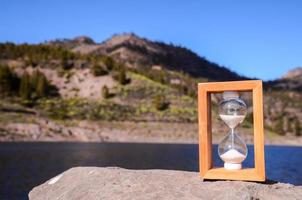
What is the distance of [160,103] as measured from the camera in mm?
95875

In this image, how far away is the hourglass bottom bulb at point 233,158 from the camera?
869cm

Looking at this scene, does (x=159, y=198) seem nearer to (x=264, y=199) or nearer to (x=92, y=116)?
(x=264, y=199)

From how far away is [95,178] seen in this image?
30.7 ft

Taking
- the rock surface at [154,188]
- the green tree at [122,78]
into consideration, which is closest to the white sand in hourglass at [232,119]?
the rock surface at [154,188]

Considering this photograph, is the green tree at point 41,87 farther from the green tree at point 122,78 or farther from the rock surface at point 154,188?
the rock surface at point 154,188

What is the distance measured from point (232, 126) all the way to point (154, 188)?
5.54ft

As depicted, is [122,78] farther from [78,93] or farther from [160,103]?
[160,103]

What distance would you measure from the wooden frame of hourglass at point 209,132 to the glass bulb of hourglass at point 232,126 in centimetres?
17

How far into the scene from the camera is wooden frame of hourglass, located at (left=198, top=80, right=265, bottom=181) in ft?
27.8

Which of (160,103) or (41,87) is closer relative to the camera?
(160,103)

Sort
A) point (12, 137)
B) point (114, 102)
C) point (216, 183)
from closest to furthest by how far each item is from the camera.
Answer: point (216, 183) → point (12, 137) → point (114, 102)

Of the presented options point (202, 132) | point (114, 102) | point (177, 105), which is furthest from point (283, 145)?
point (202, 132)

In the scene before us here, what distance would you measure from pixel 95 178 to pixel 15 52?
112 meters

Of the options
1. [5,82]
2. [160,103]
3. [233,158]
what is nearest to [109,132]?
[160,103]
